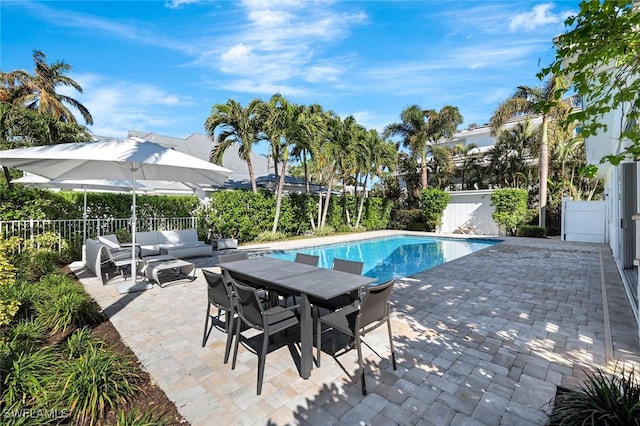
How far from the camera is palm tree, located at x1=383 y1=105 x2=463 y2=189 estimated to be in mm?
22056

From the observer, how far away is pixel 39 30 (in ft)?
25.7

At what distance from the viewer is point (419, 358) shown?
376cm

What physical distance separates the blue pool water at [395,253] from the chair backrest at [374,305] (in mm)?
6881

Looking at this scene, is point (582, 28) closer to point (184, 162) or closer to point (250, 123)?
point (184, 162)

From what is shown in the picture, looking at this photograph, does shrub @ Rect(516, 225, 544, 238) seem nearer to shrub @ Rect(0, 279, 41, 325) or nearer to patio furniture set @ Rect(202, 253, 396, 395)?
patio furniture set @ Rect(202, 253, 396, 395)

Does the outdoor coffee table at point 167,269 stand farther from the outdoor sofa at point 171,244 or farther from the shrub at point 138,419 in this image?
the shrub at point 138,419

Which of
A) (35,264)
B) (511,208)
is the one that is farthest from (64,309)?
(511,208)

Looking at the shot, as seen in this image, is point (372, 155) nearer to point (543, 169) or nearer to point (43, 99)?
point (543, 169)

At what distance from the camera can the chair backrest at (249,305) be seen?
10.4 feet

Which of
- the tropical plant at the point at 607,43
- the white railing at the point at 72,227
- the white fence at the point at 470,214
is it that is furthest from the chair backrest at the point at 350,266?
the white fence at the point at 470,214

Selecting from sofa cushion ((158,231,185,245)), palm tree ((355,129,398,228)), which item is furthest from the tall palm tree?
sofa cushion ((158,231,185,245))

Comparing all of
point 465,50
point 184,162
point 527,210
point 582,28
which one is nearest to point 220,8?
point 184,162

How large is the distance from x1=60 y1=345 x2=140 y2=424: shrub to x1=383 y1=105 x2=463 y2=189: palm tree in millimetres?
22345

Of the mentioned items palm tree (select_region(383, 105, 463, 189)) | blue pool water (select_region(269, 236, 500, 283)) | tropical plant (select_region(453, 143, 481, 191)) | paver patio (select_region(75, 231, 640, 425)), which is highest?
palm tree (select_region(383, 105, 463, 189))
